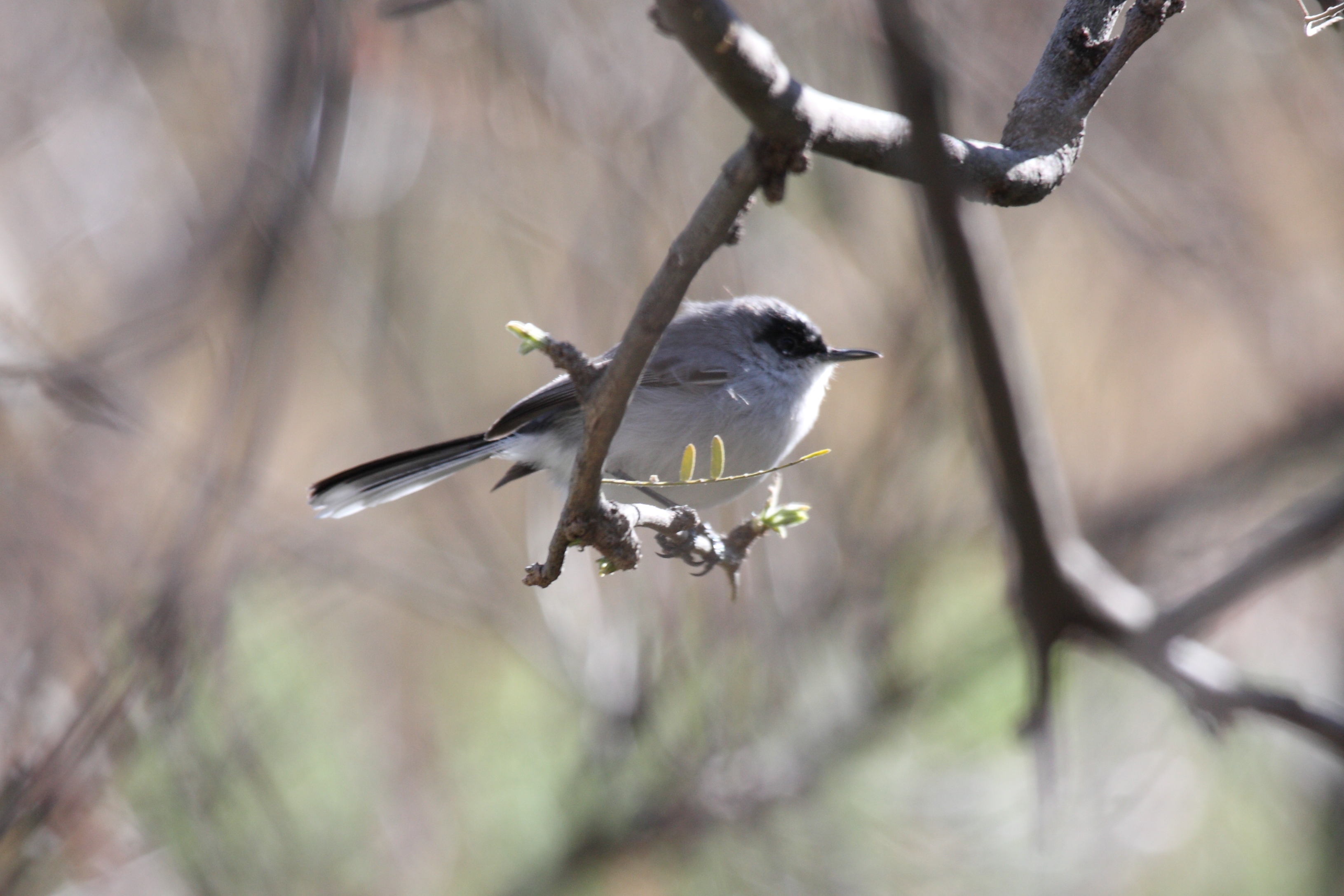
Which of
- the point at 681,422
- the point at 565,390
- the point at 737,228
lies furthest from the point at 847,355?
the point at 737,228

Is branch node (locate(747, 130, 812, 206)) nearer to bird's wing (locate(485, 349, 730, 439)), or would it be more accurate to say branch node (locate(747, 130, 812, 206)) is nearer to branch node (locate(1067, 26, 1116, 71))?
branch node (locate(1067, 26, 1116, 71))

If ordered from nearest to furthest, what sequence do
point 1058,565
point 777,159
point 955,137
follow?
point 777,159, point 955,137, point 1058,565

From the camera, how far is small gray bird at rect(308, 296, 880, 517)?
10.8 feet

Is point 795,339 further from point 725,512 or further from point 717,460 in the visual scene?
point 717,460

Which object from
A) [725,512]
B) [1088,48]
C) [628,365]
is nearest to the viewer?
[628,365]

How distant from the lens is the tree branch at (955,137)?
112 cm

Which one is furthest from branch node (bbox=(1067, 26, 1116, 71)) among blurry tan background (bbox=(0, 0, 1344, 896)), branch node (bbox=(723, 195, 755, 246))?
blurry tan background (bbox=(0, 0, 1344, 896))

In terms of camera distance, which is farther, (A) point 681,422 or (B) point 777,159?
(A) point 681,422

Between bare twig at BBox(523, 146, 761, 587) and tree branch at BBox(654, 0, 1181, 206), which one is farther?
bare twig at BBox(523, 146, 761, 587)

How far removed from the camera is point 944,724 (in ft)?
16.2

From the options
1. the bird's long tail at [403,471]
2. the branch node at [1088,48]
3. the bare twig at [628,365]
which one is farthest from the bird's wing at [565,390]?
the branch node at [1088,48]

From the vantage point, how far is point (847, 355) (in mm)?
3602

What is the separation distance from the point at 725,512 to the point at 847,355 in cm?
127

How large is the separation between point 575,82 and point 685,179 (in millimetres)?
671
